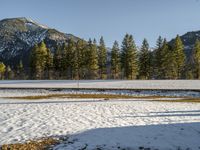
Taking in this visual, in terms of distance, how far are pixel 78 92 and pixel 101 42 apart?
175 feet

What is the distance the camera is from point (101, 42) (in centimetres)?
9712

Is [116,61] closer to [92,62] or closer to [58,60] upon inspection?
[92,62]

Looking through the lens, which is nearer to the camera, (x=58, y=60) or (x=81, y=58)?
(x=81, y=58)

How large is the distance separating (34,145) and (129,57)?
76569 mm

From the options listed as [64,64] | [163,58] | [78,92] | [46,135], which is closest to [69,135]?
[46,135]

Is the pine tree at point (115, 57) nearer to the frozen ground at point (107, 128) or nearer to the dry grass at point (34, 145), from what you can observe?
the frozen ground at point (107, 128)

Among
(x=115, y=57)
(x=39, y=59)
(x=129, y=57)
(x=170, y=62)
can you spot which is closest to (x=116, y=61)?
(x=115, y=57)

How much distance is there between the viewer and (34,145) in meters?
12.4

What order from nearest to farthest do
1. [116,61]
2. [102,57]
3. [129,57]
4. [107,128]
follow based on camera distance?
[107,128]
[129,57]
[116,61]
[102,57]

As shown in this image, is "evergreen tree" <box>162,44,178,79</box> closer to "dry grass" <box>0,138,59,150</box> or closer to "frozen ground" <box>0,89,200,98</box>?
"frozen ground" <box>0,89,200,98</box>

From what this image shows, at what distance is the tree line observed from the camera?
286 feet

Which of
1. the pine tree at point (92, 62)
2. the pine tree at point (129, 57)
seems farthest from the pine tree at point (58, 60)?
the pine tree at point (129, 57)

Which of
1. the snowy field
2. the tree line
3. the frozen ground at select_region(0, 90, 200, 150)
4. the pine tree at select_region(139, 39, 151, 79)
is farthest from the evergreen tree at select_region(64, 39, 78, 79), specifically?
the frozen ground at select_region(0, 90, 200, 150)

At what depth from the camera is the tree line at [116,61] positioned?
87.2 m
